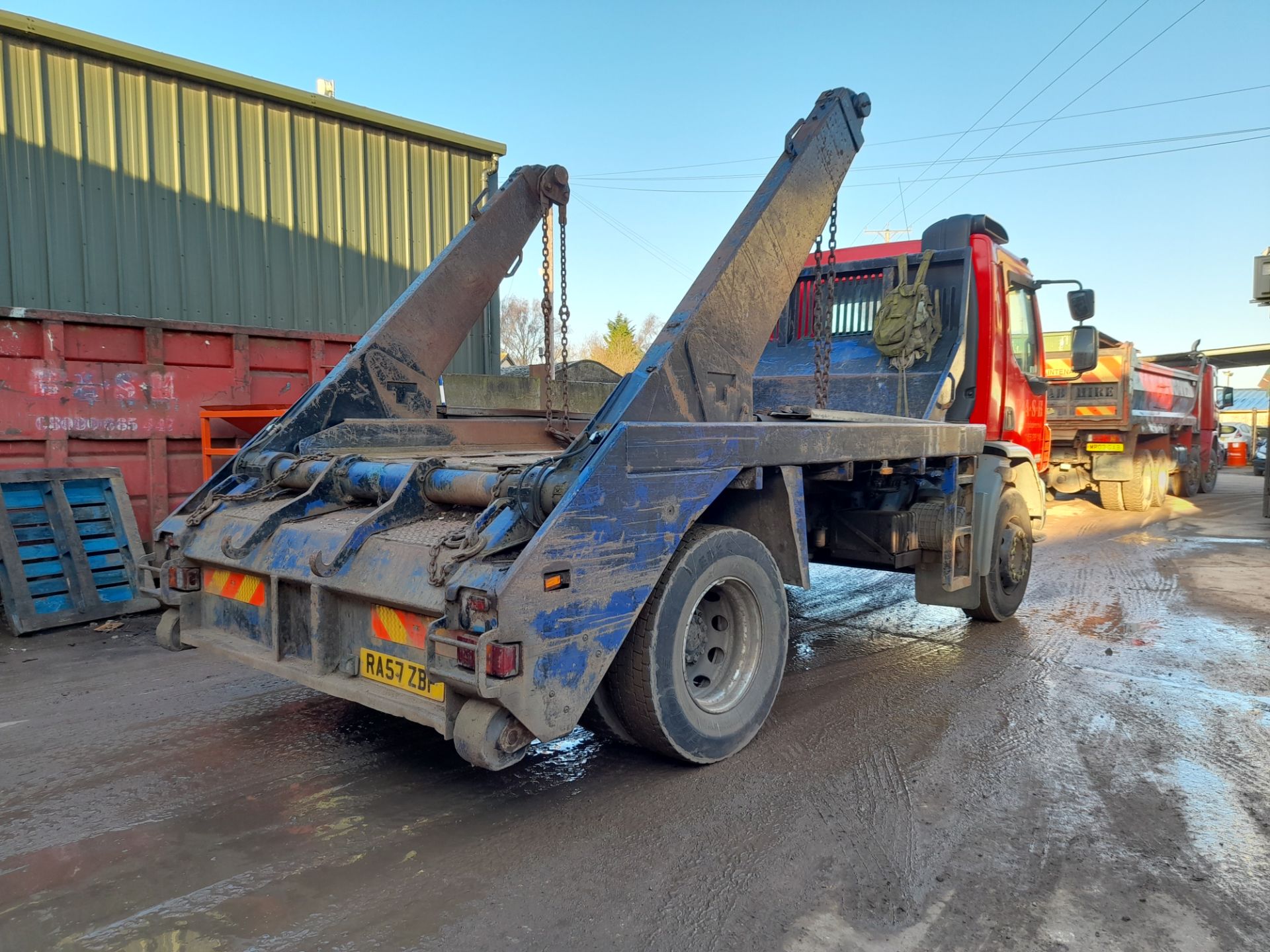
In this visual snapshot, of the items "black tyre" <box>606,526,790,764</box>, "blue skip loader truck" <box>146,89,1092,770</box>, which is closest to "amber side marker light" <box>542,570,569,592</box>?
"blue skip loader truck" <box>146,89,1092,770</box>

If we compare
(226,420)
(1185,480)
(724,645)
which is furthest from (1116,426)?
(226,420)

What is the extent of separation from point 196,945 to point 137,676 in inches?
121

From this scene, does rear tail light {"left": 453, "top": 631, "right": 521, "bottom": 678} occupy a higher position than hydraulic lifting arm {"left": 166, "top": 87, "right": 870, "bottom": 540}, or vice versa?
hydraulic lifting arm {"left": 166, "top": 87, "right": 870, "bottom": 540}

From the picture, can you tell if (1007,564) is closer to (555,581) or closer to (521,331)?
(555,581)

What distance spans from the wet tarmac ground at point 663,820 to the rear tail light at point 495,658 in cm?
71

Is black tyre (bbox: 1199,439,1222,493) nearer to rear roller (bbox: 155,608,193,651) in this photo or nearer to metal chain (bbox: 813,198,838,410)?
metal chain (bbox: 813,198,838,410)

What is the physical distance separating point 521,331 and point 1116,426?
49730 millimetres

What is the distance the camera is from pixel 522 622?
275cm

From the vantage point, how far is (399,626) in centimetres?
313

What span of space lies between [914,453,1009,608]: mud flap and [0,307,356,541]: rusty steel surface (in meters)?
5.40

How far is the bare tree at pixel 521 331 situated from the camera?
5866 cm

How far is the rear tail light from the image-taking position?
268cm

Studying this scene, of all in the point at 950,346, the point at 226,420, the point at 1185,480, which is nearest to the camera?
the point at 950,346

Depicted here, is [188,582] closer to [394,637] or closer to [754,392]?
[394,637]
